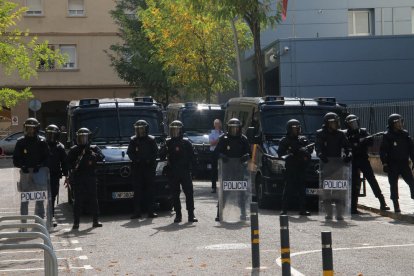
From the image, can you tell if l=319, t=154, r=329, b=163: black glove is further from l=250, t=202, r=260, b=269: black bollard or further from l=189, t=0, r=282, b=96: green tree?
l=189, t=0, r=282, b=96: green tree

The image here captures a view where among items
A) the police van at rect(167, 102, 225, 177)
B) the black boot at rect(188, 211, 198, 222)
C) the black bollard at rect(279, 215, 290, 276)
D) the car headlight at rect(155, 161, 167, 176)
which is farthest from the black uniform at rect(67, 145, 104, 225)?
the police van at rect(167, 102, 225, 177)

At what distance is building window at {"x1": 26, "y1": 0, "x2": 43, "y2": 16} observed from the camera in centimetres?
5919

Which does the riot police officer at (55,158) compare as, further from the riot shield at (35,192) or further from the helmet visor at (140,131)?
the helmet visor at (140,131)

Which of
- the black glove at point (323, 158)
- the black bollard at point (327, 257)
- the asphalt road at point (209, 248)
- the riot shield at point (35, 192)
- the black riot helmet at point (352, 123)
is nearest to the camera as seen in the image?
the black bollard at point (327, 257)

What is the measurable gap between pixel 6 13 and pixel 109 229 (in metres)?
12.2

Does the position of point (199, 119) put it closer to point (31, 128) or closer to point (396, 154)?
point (396, 154)

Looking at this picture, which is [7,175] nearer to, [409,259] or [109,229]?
[109,229]

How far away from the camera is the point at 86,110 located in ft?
68.1

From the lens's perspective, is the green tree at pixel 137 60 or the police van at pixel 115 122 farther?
the green tree at pixel 137 60

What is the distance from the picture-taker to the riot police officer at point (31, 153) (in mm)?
16609

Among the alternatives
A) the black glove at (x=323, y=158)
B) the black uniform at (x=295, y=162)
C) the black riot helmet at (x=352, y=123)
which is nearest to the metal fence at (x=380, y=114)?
the black riot helmet at (x=352, y=123)

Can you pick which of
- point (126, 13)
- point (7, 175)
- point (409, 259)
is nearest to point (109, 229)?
point (409, 259)

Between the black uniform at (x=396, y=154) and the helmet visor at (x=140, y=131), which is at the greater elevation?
the helmet visor at (x=140, y=131)

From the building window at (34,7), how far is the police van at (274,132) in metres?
39.4
